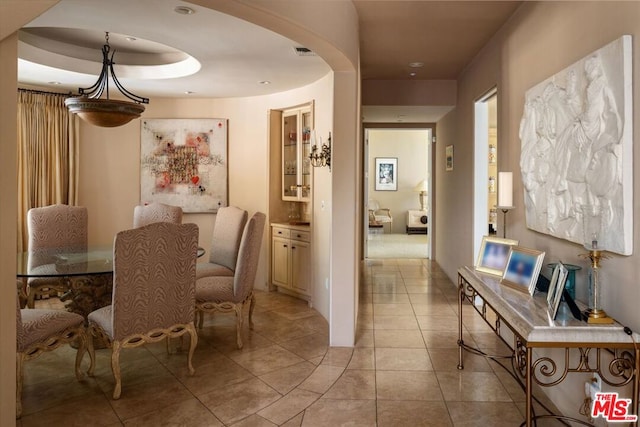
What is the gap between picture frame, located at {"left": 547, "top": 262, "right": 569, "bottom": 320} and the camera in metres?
1.96

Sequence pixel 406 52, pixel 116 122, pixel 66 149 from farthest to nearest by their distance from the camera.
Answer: pixel 66 149, pixel 406 52, pixel 116 122

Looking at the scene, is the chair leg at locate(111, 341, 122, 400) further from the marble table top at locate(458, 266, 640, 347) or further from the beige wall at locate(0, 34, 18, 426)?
the marble table top at locate(458, 266, 640, 347)

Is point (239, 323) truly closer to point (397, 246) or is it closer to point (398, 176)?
point (397, 246)

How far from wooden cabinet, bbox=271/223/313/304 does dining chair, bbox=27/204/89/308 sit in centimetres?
214

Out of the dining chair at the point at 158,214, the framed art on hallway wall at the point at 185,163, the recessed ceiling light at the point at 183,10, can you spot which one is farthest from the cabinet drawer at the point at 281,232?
the recessed ceiling light at the point at 183,10

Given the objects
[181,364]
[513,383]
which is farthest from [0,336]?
[513,383]

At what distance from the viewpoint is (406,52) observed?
4652 millimetres

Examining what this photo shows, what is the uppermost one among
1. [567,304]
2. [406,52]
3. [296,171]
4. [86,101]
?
[406,52]

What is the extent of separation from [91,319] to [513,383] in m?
2.95

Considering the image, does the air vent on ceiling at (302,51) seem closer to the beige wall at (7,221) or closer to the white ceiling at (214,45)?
the white ceiling at (214,45)

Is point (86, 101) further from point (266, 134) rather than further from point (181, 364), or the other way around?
point (266, 134)

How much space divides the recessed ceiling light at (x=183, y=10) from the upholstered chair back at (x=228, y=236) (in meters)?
1.92

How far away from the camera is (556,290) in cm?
204

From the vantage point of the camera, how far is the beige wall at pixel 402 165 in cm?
1263
